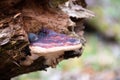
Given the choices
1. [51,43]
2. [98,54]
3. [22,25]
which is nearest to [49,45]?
[51,43]

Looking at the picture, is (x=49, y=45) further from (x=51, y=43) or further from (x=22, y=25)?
(x=22, y=25)

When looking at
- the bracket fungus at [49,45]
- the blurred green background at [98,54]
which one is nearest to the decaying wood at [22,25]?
the bracket fungus at [49,45]

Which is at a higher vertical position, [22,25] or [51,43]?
[22,25]

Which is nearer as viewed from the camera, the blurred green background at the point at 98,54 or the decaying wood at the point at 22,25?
the decaying wood at the point at 22,25

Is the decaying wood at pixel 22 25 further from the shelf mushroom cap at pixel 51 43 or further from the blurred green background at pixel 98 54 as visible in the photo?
the blurred green background at pixel 98 54

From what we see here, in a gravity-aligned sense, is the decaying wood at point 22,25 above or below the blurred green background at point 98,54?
below

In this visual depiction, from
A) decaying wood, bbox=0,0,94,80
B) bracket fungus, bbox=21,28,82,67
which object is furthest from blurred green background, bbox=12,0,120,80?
bracket fungus, bbox=21,28,82,67
